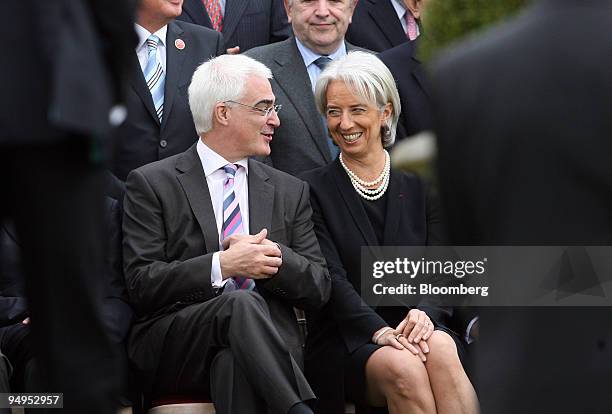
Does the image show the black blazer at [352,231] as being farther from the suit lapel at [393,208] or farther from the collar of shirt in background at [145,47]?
the collar of shirt in background at [145,47]

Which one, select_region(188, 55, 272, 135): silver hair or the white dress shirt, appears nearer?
the white dress shirt

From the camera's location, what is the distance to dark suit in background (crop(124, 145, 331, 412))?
21.5 feet

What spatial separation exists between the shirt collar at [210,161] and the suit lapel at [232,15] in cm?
197

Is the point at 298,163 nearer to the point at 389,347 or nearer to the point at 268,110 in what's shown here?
the point at 268,110

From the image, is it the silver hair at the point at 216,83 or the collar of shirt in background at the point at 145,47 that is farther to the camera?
the collar of shirt in background at the point at 145,47

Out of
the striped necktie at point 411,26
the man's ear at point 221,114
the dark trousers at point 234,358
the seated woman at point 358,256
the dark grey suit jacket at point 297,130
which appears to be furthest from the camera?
the striped necktie at point 411,26

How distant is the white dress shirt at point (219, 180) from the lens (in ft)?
23.5

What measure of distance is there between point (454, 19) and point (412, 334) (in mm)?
1718

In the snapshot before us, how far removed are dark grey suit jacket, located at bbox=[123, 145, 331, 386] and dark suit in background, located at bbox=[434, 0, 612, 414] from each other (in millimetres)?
3399

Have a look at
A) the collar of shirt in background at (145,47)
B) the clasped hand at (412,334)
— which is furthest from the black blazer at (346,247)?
the collar of shirt in background at (145,47)

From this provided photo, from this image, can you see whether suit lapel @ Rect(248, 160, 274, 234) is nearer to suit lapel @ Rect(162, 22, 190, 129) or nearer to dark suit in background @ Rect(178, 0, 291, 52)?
suit lapel @ Rect(162, 22, 190, 129)

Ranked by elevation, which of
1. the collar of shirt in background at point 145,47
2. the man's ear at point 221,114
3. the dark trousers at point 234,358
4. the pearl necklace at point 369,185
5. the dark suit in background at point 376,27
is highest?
the dark suit in background at point 376,27

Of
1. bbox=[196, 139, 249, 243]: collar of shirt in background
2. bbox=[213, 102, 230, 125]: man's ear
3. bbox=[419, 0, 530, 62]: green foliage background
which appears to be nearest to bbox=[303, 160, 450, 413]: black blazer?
bbox=[196, 139, 249, 243]: collar of shirt in background

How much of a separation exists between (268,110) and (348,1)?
1464mm
